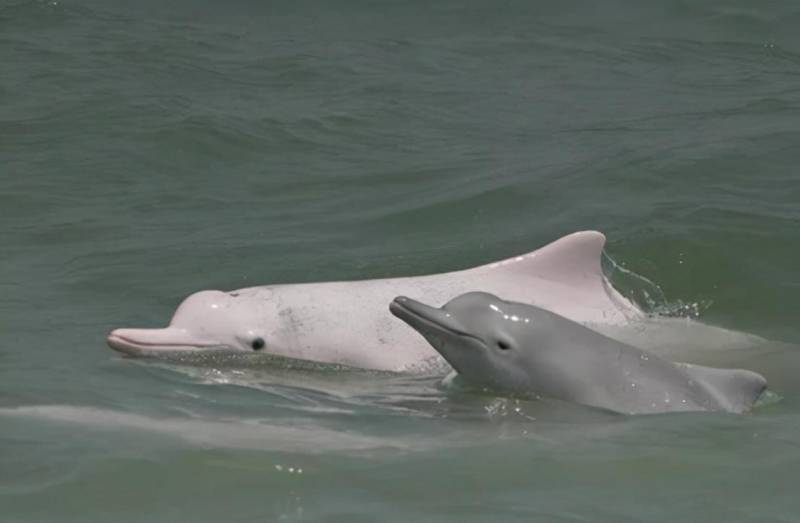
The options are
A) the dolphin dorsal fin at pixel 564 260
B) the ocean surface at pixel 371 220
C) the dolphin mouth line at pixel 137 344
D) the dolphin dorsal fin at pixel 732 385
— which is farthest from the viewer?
the dolphin dorsal fin at pixel 564 260

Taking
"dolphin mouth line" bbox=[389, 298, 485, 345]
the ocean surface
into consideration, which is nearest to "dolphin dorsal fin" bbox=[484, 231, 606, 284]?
the ocean surface

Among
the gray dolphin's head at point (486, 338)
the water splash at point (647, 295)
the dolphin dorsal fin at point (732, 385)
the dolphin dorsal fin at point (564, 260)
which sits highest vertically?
the dolphin dorsal fin at point (564, 260)

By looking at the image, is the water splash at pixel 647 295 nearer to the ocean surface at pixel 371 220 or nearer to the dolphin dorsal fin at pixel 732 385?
the ocean surface at pixel 371 220

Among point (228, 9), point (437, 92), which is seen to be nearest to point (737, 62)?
point (437, 92)

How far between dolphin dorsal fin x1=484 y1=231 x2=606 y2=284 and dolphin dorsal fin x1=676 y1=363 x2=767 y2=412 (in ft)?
5.15

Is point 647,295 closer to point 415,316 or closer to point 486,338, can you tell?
point 486,338

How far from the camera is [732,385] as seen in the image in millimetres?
10445

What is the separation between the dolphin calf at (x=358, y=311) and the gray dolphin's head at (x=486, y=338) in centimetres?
97

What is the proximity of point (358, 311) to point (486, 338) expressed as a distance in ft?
4.66

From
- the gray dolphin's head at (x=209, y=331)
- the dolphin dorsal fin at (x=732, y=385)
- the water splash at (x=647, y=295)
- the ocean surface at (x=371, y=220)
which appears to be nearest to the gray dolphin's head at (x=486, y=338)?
the ocean surface at (x=371, y=220)

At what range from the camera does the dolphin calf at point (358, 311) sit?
37.9ft

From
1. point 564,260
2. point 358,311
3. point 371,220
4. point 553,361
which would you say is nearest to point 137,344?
point 358,311

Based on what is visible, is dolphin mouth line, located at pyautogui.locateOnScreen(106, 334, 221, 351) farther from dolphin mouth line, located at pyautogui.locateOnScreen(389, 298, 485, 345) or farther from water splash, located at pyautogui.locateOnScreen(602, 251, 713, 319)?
water splash, located at pyautogui.locateOnScreen(602, 251, 713, 319)

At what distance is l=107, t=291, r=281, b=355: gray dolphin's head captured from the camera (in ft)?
37.4
